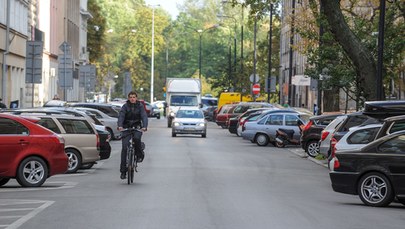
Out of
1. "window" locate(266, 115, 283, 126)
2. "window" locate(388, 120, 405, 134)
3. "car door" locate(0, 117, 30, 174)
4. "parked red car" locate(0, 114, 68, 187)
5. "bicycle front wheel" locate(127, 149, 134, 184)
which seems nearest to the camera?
"window" locate(388, 120, 405, 134)

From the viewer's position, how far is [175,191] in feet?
66.4

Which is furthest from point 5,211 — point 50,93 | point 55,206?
point 50,93

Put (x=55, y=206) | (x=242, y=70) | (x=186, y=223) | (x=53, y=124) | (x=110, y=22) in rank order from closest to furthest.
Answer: (x=186, y=223) < (x=55, y=206) < (x=53, y=124) < (x=242, y=70) < (x=110, y=22)

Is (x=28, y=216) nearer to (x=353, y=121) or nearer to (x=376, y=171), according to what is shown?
(x=376, y=171)

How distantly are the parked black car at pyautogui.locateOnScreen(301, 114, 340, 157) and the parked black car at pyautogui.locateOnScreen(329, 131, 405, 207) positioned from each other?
17322 mm

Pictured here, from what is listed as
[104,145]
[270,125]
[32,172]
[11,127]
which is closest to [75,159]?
[104,145]

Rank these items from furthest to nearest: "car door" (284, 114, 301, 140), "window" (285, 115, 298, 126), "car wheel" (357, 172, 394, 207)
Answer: "window" (285, 115, 298, 126) → "car door" (284, 114, 301, 140) → "car wheel" (357, 172, 394, 207)

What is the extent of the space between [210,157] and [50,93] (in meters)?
41.8

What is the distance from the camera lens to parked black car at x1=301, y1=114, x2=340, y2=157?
1442 inches

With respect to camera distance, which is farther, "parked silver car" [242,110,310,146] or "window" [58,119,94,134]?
"parked silver car" [242,110,310,146]

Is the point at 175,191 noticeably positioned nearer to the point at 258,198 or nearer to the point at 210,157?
the point at 258,198

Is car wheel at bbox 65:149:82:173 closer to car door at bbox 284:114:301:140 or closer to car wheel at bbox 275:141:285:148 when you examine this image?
car door at bbox 284:114:301:140

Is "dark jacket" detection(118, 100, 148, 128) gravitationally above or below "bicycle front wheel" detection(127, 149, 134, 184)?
above

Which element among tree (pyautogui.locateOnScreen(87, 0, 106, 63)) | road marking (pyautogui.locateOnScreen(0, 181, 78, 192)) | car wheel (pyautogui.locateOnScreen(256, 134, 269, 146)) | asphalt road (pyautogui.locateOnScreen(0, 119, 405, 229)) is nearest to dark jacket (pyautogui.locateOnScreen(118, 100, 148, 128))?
asphalt road (pyautogui.locateOnScreen(0, 119, 405, 229))
